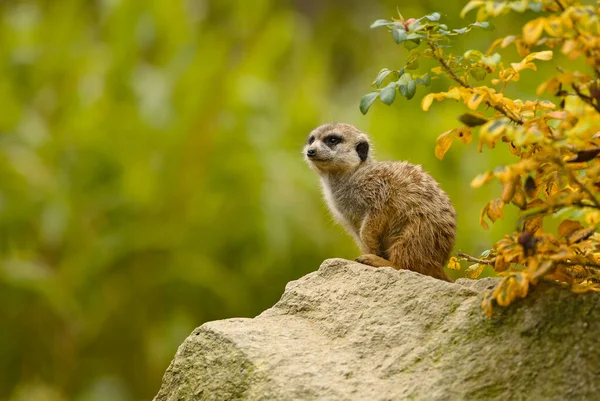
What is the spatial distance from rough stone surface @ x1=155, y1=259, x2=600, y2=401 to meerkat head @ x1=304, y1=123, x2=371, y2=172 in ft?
3.01

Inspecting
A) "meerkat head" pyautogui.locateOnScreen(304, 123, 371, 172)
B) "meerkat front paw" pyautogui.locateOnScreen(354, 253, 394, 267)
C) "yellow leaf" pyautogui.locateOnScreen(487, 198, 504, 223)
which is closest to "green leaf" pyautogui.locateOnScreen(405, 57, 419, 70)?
"yellow leaf" pyautogui.locateOnScreen(487, 198, 504, 223)

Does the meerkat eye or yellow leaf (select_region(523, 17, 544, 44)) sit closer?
yellow leaf (select_region(523, 17, 544, 44))

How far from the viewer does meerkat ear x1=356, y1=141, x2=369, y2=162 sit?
314 centimetres

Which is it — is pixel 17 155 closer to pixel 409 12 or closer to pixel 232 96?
pixel 232 96

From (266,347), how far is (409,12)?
4552 millimetres

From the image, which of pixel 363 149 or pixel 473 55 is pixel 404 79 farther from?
pixel 363 149

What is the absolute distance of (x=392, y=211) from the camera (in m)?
2.64

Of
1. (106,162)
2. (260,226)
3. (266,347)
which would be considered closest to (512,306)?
(266,347)

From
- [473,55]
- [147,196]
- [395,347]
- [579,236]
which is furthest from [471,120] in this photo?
[147,196]

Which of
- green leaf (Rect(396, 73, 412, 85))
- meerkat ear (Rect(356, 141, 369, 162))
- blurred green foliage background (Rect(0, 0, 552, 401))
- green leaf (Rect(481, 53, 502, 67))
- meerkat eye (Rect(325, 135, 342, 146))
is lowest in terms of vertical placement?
green leaf (Rect(481, 53, 502, 67))

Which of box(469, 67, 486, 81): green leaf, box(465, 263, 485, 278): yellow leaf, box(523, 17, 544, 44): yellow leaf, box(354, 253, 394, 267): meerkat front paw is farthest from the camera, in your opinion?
box(354, 253, 394, 267): meerkat front paw

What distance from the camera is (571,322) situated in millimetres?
1687

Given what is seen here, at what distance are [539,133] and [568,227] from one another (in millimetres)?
387

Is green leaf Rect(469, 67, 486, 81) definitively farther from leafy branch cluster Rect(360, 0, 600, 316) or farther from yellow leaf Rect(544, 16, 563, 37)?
yellow leaf Rect(544, 16, 563, 37)
